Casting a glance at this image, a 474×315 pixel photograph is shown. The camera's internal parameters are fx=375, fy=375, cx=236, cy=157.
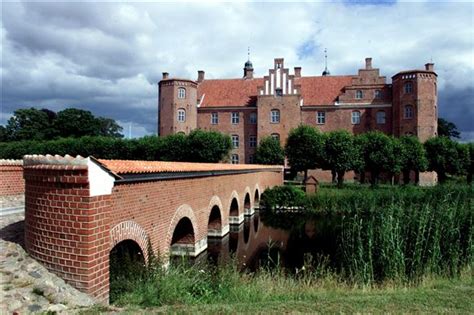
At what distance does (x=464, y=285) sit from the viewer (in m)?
5.57

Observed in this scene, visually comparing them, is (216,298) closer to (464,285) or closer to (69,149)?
(464,285)

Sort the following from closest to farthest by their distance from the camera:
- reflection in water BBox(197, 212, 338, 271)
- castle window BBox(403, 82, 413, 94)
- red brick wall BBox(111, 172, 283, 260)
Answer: red brick wall BBox(111, 172, 283, 260)
reflection in water BBox(197, 212, 338, 271)
castle window BBox(403, 82, 413, 94)

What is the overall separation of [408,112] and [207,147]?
1823cm

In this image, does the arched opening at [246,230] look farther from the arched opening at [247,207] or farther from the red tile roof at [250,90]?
the red tile roof at [250,90]

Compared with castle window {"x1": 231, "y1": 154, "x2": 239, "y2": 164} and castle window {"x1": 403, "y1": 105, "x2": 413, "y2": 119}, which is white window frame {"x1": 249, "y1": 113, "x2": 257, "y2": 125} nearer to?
castle window {"x1": 231, "y1": 154, "x2": 239, "y2": 164}

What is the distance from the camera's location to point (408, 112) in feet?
110

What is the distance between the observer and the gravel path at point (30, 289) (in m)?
3.74

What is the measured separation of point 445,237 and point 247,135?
3150 cm

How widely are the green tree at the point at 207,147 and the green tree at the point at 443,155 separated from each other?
1637 cm

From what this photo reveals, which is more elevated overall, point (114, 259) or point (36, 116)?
point (36, 116)

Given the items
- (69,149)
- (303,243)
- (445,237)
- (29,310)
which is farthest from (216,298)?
(69,149)

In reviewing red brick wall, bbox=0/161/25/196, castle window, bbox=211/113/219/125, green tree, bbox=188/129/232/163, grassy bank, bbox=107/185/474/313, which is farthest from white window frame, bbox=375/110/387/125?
red brick wall, bbox=0/161/25/196

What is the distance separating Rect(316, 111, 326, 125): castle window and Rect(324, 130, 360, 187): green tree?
29.3 feet

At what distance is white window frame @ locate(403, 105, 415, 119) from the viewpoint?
33156 millimetres
